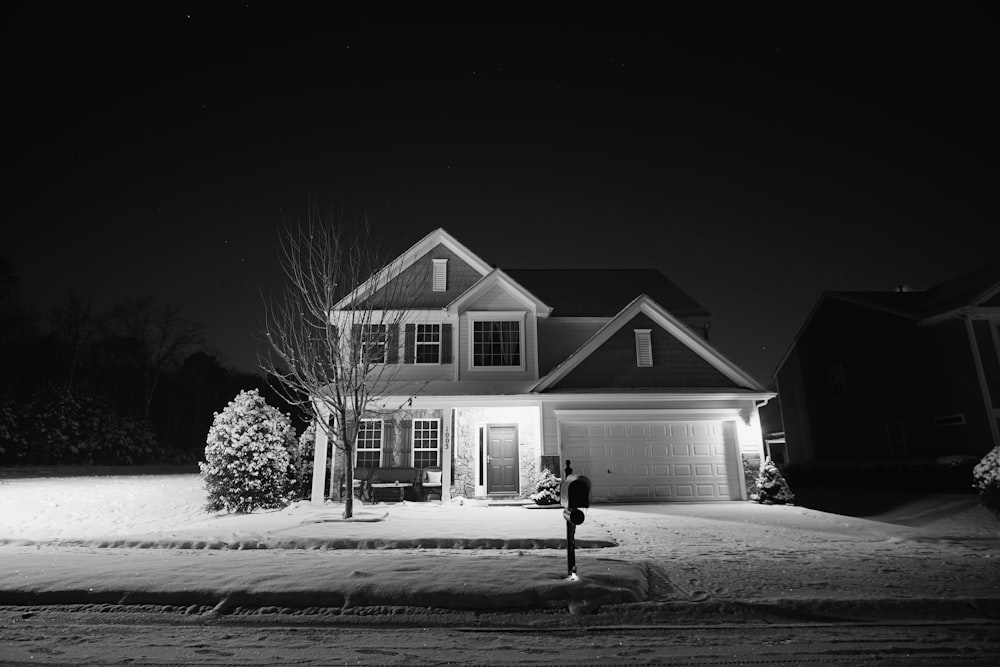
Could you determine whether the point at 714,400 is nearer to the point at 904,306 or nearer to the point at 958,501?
the point at 958,501

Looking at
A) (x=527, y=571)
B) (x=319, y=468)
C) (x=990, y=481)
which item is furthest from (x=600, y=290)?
(x=527, y=571)

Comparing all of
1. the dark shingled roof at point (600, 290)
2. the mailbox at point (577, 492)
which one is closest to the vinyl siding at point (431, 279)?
the dark shingled roof at point (600, 290)

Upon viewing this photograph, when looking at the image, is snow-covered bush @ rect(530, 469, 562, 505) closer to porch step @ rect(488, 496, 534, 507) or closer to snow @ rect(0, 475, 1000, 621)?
porch step @ rect(488, 496, 534, 507)

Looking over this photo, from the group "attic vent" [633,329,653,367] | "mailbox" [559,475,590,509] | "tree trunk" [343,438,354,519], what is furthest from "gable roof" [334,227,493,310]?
"mailbox" [559,475,590,509]

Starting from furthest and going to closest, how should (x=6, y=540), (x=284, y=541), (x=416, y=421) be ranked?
1. (x=416, y=421)
2. (x=6, y=540)
3. (x=284, y=541)

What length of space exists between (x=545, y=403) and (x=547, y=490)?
8.65ft

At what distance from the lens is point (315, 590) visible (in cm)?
558

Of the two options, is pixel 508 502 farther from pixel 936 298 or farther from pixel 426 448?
pixel 936 298

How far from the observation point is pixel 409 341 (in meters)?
18.6

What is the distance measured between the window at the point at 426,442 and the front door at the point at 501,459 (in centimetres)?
166

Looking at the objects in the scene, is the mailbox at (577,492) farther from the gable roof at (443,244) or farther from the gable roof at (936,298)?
the gable roof at (936,298)

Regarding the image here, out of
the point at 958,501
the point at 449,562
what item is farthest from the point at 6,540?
the point at 958,501

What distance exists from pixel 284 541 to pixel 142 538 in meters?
2.29

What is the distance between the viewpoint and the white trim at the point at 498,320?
59.9 ft
